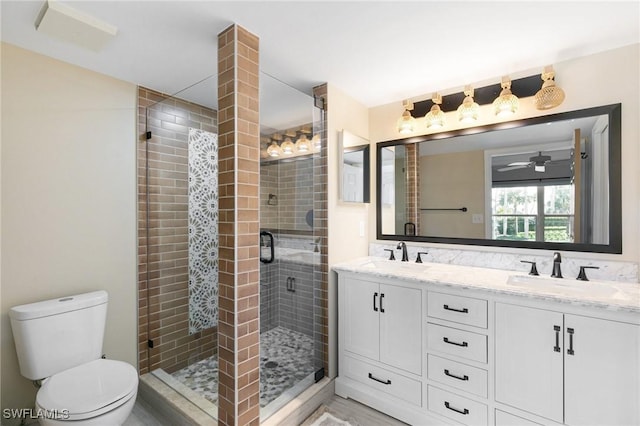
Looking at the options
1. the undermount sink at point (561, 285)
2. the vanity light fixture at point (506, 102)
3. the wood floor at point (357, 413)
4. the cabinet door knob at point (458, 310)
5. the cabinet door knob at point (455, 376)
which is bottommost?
the wood floor at point (357, 413)

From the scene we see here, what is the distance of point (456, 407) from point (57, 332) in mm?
2481

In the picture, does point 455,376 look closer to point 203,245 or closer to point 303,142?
point 303,142

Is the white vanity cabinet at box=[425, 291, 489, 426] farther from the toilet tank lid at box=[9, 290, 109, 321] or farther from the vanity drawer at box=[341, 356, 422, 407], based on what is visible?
the toilet tank lid at box=[9, 290, 109, 321]

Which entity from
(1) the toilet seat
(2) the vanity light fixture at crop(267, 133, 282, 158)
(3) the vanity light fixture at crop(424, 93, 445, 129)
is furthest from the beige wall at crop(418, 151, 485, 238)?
(1) the toilet seat

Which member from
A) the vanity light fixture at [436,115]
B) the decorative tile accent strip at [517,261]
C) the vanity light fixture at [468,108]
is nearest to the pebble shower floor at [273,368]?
the decorative tile accent strip at [517,261]

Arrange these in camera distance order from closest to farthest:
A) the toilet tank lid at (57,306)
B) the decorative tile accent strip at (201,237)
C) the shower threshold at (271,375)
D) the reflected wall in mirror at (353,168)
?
the toilet tank lid at (57,306) → the shower threshold at (271,375) → the decorative tile accent strip at (201,237) → the reflected wall in mirror at (353,168)

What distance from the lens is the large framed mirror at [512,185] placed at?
1.81 m

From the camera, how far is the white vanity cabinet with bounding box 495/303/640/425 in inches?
53.3

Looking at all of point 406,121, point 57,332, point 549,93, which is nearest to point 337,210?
point 406,121

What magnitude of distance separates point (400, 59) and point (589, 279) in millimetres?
1871

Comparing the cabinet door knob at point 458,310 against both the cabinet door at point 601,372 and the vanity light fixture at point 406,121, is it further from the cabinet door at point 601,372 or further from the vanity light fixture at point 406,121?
the vanity light fixture at point 406,121

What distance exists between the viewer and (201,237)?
7.48 feet

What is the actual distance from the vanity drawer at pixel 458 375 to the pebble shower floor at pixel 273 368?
89 centimetres

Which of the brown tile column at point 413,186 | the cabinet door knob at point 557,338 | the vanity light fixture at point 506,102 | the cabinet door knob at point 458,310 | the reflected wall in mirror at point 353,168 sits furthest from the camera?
the brown tile column at point 413,186
